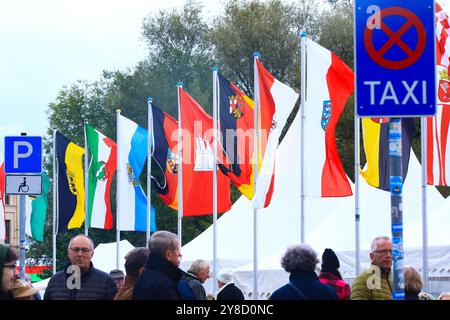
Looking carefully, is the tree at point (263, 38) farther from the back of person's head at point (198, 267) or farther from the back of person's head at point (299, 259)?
the back of person's head at point (299, 259)

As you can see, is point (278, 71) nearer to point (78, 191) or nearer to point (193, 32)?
point (193, 32)

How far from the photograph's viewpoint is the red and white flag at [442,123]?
20.1 metres

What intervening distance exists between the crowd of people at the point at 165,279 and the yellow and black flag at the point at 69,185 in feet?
81.3

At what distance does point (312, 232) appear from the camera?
2630 centimetres

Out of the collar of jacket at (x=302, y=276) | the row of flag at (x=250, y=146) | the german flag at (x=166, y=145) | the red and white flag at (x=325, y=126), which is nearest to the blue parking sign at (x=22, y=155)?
the row of flag at (x=250, y=146)

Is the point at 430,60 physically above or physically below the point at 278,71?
below

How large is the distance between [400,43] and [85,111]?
56772 millimetres

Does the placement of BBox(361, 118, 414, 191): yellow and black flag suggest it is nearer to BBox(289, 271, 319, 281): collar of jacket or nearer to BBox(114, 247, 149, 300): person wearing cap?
BBox(114, 247, 149, 300): person wearing cap

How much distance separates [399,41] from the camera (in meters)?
7.38

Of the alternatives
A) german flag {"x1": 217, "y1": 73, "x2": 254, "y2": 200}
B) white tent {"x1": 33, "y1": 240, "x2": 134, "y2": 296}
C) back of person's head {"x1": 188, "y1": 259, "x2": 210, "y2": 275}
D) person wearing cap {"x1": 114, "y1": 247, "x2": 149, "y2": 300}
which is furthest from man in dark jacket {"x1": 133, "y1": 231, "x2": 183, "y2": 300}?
white tent {"x1": 33, "y1": 240, "x2": 134, "y2": 296}

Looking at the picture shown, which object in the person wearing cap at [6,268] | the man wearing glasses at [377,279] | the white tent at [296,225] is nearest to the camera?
the person wearing cap at [6,268]

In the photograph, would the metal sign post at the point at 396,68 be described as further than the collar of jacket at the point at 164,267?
No

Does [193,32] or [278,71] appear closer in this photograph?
[278,71]
